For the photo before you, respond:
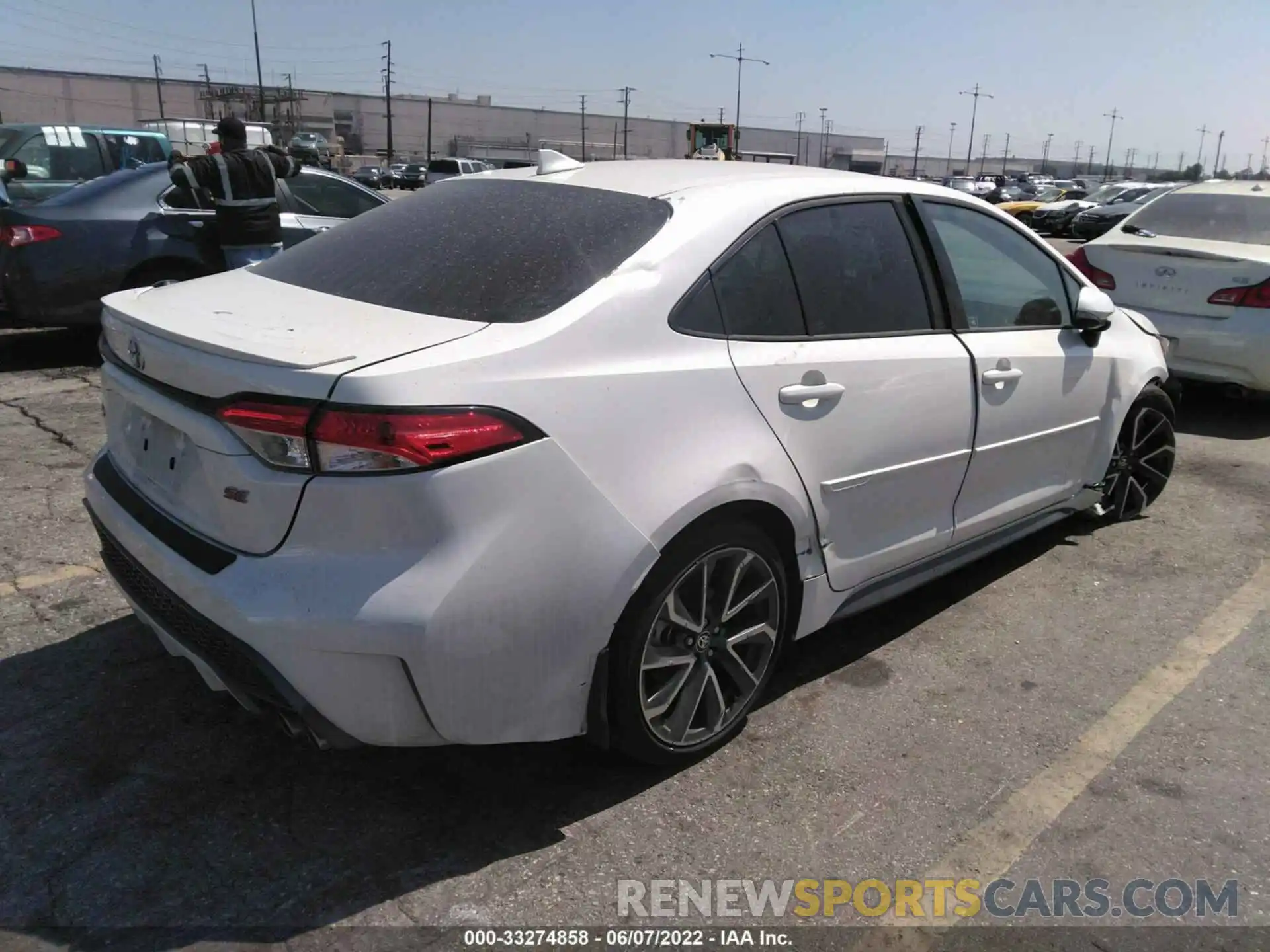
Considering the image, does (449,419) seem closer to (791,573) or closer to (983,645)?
(791,573)

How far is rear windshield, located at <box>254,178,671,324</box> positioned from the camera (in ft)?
8.38

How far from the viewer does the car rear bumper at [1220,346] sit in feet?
Result: 20.7

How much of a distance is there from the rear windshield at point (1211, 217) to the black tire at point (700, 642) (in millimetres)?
5707

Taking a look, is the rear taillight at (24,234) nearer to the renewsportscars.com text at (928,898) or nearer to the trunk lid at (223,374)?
the trunk lid at (223,374)

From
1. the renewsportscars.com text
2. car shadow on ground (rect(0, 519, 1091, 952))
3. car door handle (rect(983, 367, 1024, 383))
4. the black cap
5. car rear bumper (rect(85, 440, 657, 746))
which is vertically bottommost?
the renewsportscars.com text

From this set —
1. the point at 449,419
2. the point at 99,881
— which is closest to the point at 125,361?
the point at 449,419

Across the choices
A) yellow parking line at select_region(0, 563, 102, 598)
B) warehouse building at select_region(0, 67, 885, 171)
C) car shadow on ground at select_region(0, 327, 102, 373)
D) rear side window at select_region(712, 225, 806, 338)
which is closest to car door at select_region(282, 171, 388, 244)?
car shadow on ground at select_region(0, 327, 102, 373)

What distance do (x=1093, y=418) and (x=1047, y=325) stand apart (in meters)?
0.52

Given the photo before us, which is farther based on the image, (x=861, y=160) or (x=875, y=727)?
(x=861, y=160)

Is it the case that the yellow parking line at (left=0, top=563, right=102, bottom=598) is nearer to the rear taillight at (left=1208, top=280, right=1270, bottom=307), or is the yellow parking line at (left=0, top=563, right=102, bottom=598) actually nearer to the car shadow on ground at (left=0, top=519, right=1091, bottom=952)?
the car shadow on ground at (left=0, top=519, right=1091, bottom=952)

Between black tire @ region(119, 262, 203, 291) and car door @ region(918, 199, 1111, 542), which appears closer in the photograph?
car door @ region(918, 199, 1111, 542)

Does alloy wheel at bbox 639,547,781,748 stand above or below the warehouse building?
Answer: below

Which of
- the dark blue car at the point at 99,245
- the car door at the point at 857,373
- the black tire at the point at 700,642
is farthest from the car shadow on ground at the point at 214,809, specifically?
the dark blue car at the point at 99,245

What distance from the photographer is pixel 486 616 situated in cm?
221
